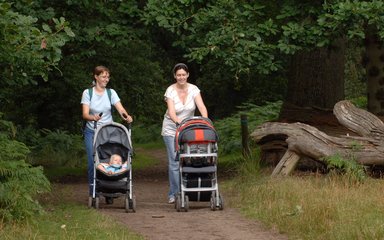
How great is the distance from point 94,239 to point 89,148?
3.45m

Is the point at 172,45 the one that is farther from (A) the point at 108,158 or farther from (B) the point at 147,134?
(B) the point at 147,134

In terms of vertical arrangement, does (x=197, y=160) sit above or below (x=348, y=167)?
above

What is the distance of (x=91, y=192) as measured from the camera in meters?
12.1

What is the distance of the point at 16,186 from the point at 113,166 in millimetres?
2162

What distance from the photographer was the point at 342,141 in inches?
537

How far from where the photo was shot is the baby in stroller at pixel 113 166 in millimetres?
Answer: 11706

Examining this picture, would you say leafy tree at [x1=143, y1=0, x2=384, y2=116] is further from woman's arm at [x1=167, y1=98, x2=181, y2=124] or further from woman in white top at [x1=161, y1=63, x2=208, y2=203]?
woman's arm at [x1=167, y1=98, x2=181, y2=124]

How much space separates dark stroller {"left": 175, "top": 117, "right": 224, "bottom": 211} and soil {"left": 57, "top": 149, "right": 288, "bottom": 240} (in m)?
0.23

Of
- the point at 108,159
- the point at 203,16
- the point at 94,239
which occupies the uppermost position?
the point at 203,16

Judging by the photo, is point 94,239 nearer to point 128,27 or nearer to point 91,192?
point 91,192

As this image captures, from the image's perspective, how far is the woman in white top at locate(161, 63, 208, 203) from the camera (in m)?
12.1

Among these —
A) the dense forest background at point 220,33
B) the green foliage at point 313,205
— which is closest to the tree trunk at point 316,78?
the dense forest background at point 220,33

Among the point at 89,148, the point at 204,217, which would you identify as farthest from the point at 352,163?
the point at 89,148

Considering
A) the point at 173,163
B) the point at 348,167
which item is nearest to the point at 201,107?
the point at 173,163
